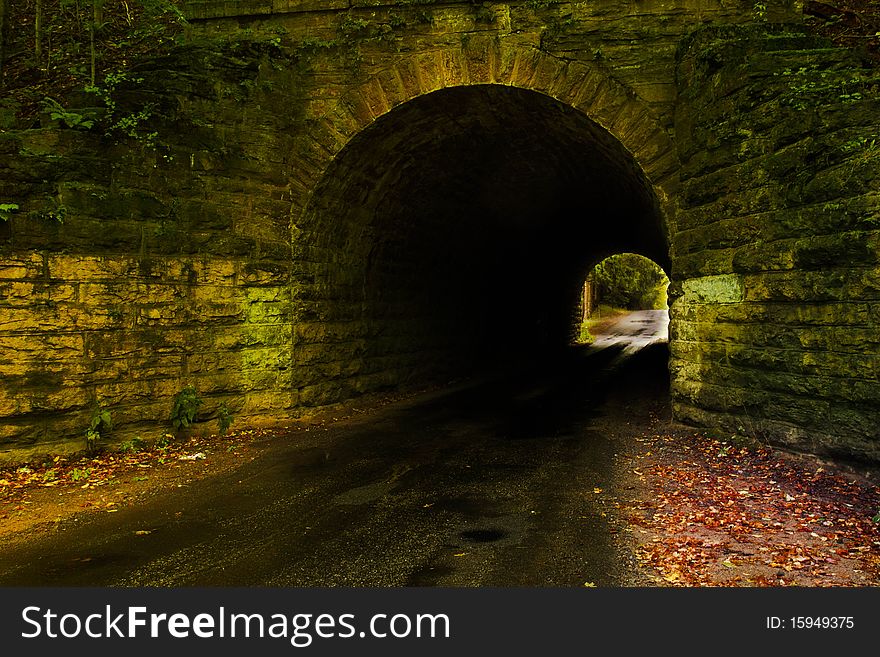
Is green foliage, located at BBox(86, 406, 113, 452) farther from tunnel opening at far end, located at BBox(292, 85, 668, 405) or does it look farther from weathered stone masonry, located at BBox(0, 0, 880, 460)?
tunnel opening at far end, located at BBox(292, 85, 668, 405)

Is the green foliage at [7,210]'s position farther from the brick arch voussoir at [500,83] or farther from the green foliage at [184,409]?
the brick arch voussoir at [500,83]

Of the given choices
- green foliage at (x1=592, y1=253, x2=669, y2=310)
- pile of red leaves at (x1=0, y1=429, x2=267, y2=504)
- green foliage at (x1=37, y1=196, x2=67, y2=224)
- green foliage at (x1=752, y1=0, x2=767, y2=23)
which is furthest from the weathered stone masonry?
green foliage at (x1=592, y1=253, x2=669, y2=310)

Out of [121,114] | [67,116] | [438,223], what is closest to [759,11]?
[438,223]

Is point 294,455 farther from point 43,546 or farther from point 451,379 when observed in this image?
point 451,379

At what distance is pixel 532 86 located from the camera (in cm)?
836

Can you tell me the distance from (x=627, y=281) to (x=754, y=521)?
148 feet

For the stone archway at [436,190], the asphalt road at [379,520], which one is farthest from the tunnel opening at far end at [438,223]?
the asphalt road at [379,520]

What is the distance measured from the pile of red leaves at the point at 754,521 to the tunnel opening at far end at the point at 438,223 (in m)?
4.13

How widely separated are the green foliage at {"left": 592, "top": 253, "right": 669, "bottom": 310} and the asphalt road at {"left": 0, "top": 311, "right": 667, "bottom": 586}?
3703 cm

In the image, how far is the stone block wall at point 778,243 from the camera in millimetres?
5250

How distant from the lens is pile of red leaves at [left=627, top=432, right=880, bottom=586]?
3658 mm

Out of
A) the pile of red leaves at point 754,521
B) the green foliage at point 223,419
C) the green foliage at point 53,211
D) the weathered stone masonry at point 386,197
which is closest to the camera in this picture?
the pile of red leaves at point 754,521

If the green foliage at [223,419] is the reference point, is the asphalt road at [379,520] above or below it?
below

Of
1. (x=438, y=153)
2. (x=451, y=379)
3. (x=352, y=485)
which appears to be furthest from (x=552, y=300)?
(x=352, y=485)
